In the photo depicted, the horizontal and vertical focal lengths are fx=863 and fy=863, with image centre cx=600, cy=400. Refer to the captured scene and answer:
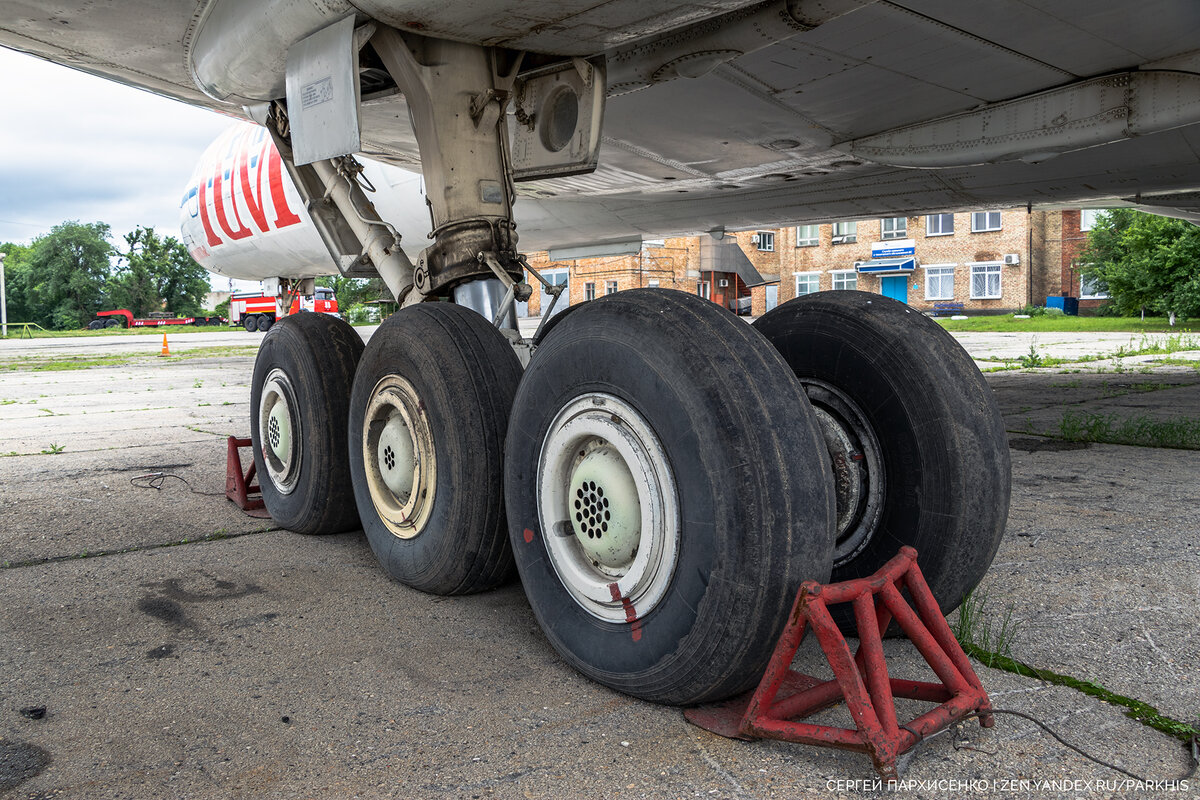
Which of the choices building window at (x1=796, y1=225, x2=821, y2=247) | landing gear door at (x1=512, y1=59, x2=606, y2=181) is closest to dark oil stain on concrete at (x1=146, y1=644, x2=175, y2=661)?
landing gear door at (x1=512, y1=59, x2=606, y2=181)

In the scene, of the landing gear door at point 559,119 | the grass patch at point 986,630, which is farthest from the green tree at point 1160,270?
the grass patch at point 986,630

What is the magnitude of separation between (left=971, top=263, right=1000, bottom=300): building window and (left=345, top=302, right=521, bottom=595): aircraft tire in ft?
129

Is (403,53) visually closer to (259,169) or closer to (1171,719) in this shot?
(1171,719)

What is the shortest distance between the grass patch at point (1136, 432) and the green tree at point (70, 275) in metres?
68.9

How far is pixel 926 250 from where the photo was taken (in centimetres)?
3922

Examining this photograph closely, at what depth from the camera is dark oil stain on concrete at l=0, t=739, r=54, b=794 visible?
167cm

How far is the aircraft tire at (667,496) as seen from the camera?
1.76m

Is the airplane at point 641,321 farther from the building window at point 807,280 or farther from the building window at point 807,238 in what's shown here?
the building window at point 807,280

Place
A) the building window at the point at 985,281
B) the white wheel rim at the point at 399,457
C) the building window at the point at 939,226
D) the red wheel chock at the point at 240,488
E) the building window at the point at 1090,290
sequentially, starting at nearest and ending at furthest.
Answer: the white wheel rim at the point at 399,457 < the red wheel chock at the point at 240,488 < the building window at the point at 1090,290 < the building window at the point at 985,281 < the building window at the point at 939,226

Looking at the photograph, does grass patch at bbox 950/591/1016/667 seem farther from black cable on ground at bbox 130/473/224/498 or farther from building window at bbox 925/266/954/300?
building window at bbox 925/266/954/300

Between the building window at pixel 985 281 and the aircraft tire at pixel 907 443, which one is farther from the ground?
the building window at pixel 985 281

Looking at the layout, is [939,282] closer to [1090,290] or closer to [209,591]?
[1090,290]

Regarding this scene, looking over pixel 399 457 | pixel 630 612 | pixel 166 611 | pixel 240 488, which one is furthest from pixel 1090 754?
pixel 240 488

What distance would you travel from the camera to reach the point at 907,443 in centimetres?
222
